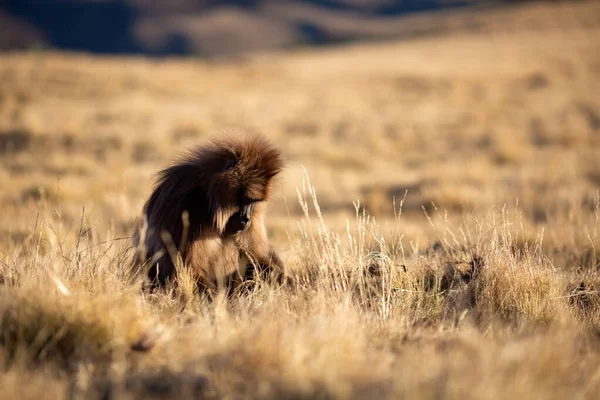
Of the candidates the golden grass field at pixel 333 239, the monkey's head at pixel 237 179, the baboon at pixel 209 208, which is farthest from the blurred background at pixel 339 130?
the monkey's head at pixel 237 179

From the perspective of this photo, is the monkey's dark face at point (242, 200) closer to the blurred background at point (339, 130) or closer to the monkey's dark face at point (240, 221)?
the monkey's dark face at point (240, 221)

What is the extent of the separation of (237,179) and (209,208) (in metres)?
0.33

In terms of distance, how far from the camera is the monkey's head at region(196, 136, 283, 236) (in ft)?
14.1

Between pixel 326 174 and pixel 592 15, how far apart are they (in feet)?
173

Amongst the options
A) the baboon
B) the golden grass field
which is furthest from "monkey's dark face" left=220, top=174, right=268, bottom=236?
the golden grass field

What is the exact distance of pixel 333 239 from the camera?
4.78 metres

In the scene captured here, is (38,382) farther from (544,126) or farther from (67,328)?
(544,126)

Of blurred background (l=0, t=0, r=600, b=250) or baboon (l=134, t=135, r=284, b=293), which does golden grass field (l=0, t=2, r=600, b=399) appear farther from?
baboon (l=134, t=135, r=284, b=293)

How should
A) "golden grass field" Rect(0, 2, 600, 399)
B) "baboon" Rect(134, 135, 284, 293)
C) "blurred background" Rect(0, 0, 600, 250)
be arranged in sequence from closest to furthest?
"golden grass field" Rect(0, 2, 600, 399), "baboon" Rect(134, 135, 284, 293), "blurred background" Rect(0, 0, 600, 250)

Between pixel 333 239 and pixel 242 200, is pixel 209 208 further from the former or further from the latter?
pixel 333 239

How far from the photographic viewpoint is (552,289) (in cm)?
450

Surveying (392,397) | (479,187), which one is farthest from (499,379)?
(479,187)

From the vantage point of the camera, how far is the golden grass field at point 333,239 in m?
2.90

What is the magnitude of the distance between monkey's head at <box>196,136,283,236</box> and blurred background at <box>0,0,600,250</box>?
1.20 m
